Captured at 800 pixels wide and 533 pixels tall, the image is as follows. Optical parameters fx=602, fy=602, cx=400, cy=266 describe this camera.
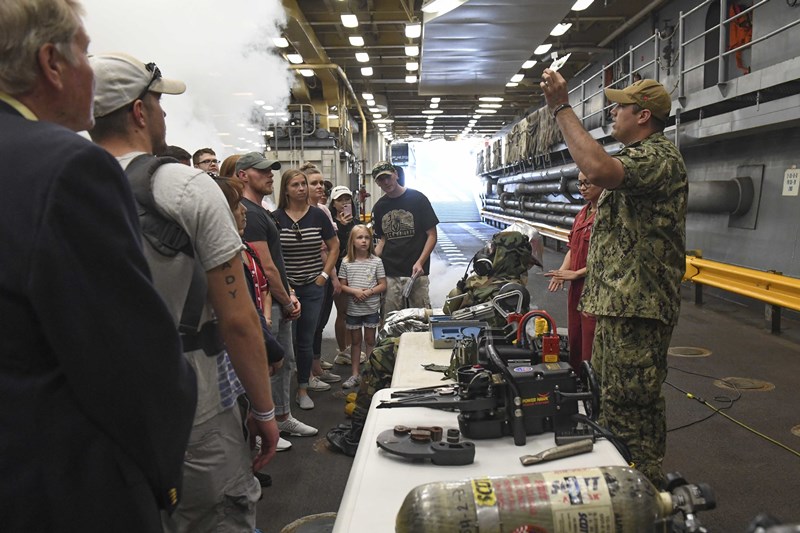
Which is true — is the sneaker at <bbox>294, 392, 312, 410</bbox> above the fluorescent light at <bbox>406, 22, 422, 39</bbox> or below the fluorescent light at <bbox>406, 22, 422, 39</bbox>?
below

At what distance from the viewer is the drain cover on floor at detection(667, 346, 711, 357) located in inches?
232

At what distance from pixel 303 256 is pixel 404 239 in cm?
104

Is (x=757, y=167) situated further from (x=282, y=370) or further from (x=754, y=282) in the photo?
(x=282, y=370)

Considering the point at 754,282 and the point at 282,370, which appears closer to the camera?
the point at 282,370

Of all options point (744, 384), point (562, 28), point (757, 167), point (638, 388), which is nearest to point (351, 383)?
point (638, 388)

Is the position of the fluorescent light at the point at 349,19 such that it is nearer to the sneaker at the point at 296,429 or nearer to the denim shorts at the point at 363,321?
the denim shorts at the point at 363,321

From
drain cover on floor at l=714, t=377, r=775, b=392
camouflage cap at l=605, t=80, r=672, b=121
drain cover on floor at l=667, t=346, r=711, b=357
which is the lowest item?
drain cover on floor at l=667, t=346, r=711, b=357

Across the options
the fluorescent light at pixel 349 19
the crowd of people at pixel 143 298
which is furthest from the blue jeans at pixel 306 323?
the fluorescent light at pixel 349 19

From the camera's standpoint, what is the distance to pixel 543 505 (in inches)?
43.5

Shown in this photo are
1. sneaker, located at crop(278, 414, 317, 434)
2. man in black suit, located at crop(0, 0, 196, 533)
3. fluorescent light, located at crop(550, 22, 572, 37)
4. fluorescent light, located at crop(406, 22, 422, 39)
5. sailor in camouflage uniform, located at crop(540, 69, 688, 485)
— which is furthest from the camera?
fluorescent light, located at crop(550, 22, 572, 37)

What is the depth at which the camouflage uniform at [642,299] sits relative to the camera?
7.82 feet

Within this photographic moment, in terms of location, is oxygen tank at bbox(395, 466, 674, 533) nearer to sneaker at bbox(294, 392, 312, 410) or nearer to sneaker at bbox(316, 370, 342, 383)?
sneaker at bbox(294, 392, 312, 410)

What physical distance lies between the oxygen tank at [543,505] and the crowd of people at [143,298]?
478 millimetres

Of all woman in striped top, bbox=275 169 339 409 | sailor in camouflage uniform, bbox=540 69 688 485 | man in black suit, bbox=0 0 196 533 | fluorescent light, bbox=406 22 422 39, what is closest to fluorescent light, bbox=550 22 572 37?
fluorescent light, bbox=406 22 422 39
